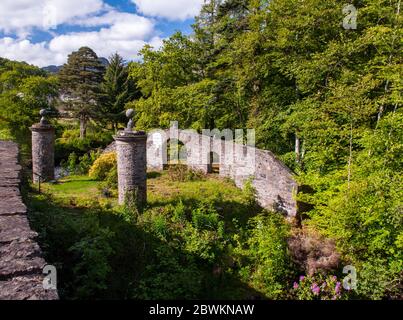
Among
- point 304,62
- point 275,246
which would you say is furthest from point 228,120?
point 275,246

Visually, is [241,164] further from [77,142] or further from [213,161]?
[77,142]

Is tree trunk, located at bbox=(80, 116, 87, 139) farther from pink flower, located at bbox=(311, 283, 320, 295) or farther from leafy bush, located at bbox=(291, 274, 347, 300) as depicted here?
pink flower, located at bbox=(311, 283, 320, 295)

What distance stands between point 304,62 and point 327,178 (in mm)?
6043

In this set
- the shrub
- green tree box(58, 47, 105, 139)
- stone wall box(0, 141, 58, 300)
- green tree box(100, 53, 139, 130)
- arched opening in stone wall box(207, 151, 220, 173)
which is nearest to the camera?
stone wall box(0, 141, 58, 300)

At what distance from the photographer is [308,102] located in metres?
12.6

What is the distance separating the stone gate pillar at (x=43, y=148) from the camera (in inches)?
514

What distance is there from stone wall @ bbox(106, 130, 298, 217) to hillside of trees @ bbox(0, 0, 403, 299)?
0.65 m

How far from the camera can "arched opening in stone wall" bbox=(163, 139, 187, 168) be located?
53.5ft

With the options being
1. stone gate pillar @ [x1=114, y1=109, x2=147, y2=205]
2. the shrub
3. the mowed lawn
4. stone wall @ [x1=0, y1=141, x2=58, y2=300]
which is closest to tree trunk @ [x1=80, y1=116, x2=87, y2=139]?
the shrub

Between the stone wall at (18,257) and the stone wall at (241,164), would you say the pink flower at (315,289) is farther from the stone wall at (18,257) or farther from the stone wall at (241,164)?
the stone wall at (18,257)

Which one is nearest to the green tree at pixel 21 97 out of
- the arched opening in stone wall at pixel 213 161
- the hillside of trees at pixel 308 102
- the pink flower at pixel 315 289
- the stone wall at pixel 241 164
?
the hillside of trees at pixel 308 102

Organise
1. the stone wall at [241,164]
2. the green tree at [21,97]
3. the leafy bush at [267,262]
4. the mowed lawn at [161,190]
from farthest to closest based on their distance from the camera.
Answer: the green tree at [21,97] < the mowed lawn at [161,190] < the stone wall at [241,164] < the leafy bush at [267,262]

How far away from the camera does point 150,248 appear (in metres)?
8.27

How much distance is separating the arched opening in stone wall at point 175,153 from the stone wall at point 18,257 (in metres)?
11.9
